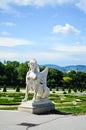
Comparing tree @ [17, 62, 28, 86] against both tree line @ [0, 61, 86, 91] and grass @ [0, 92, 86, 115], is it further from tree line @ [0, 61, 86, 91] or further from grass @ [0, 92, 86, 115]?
grass @ [0, 92, 86, 115]

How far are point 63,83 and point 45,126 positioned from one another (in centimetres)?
6540

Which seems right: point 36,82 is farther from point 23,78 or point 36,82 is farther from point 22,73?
point 22,73

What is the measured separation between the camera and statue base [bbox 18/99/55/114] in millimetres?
17844

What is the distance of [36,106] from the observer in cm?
1803

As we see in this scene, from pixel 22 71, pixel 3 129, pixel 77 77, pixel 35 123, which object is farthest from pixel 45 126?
pixel 77 77

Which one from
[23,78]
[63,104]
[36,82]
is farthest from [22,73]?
[36,82]

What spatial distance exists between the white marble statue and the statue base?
1.08 ft

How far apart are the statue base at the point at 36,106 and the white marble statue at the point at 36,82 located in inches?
12.9

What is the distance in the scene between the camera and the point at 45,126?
45.5 feet

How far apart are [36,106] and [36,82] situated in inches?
55.4

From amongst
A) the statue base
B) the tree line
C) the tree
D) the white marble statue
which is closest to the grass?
the statue base

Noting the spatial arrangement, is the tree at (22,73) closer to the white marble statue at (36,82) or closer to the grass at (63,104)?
the grass at (63,104)

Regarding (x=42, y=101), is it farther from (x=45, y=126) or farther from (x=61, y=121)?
(x=45, y=126)

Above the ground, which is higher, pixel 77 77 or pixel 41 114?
pixel 77 77
